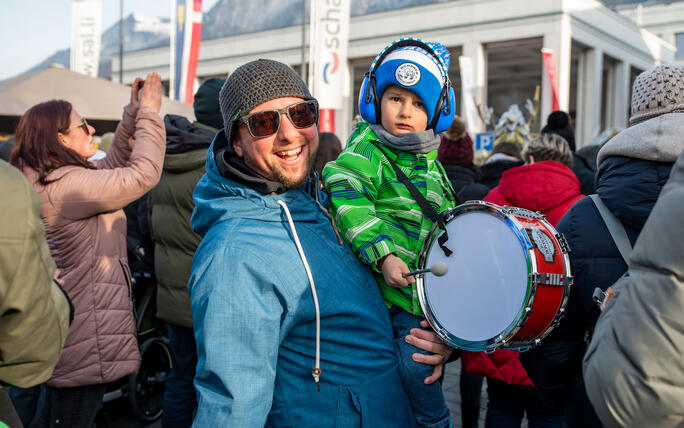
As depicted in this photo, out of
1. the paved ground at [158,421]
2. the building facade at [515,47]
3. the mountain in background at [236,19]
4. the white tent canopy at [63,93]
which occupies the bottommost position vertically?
the paved ground at [158,421]

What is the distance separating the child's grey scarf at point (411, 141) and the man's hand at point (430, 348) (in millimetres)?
668

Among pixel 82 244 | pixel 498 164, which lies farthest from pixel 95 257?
pixel 498 164

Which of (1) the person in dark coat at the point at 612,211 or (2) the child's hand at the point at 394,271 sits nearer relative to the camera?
(2) the child's hand at the point at 394,271

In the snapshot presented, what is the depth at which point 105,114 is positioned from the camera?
7422 millimetres

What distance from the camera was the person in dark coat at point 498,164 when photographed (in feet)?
16.5

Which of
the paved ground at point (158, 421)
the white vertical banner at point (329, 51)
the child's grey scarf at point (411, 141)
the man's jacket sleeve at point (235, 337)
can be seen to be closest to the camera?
the man's jacket sleeve at point (235, 337)

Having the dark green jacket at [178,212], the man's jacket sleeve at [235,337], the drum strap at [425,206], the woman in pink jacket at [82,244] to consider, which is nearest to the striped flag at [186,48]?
the dark green jacket at [178,212]

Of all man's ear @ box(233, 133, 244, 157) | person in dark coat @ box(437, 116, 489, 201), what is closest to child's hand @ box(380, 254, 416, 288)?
man's ear @ box(233, 133, 244, 157)

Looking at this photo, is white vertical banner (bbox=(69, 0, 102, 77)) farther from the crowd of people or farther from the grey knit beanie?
the crowd of people

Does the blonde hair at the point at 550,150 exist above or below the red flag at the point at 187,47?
below

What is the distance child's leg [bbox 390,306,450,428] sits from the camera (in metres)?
1.90

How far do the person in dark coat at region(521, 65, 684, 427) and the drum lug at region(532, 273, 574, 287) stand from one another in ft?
1.00

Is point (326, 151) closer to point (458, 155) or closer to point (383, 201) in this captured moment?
point (458, 155)

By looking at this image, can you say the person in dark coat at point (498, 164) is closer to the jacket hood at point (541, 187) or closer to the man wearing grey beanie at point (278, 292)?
the jacket hood at point (541, 187)
